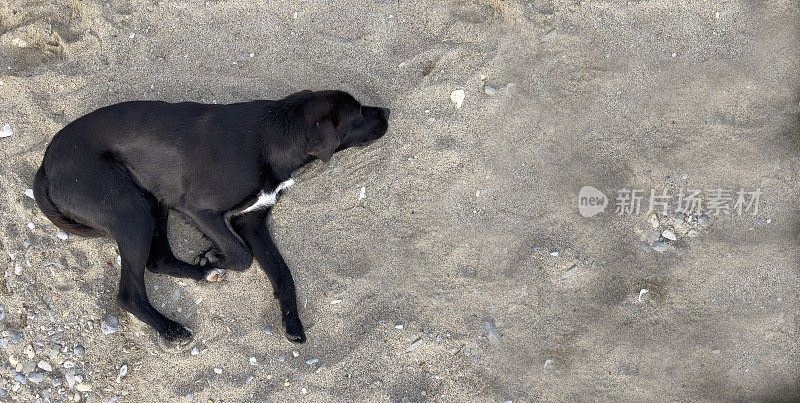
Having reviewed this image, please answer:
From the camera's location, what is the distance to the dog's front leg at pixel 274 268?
3.98 meters

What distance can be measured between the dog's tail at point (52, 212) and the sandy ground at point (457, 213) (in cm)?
32

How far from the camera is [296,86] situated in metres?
4.27

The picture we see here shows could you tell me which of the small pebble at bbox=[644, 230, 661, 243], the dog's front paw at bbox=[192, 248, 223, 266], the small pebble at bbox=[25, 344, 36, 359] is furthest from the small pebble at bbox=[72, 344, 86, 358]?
the small pebble at bbox=[644, 230, 661, 243]

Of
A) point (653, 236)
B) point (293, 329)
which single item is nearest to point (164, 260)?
point (293, 329)

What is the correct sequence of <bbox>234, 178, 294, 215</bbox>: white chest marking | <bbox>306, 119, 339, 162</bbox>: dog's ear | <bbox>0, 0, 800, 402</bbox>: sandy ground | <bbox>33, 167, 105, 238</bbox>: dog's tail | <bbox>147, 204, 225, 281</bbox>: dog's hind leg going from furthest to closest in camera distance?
<bbox>0, 0, 800, 402</bbox>: sandy ground, <bbox>147, 204, 225, 281</bbox>: dog's hind leg, <bbox>234, 178, 294, 215</bbox>: white chest marking, <bbox>33, 167, 105, 238</bbox>: dog's tail, <bbox>306, 119, 339, 162</bbox>: dog's ear

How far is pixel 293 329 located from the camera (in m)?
3.98

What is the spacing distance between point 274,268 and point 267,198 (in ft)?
1.78

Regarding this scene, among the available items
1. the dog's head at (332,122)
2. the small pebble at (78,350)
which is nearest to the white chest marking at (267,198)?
the dog's head at (332,122)

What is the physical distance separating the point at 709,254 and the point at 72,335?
4859mm

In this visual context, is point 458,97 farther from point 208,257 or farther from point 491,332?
point 208,257

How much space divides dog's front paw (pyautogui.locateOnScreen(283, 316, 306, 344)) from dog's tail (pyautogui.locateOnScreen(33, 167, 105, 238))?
1.45 meters

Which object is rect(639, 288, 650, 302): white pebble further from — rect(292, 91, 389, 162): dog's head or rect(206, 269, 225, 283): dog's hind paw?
rect(206, 269, 225, 283): dog's hind paw

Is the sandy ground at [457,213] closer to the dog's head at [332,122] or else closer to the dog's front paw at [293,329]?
the dog's front paw at [293,329]

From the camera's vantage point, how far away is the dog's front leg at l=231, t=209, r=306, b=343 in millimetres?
3982
